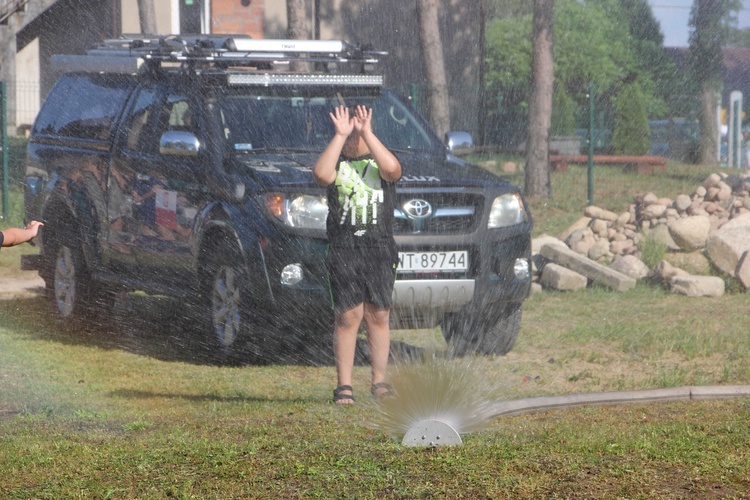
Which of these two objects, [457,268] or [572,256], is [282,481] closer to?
[457,268]

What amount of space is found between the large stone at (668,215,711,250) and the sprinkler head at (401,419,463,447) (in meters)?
8.80

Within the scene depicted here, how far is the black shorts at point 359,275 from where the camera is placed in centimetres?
652

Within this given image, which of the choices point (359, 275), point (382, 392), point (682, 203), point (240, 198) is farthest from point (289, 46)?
point (682, 203)

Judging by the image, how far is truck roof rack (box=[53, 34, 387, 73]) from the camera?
9.10 metres

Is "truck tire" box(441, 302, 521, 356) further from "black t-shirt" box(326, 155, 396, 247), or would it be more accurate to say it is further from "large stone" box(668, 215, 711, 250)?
"large stone" box(668, 215, 711, 250)

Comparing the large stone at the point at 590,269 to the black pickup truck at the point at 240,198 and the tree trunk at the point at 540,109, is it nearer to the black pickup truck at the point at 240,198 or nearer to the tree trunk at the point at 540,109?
the black pickup truck at the point at 240,198

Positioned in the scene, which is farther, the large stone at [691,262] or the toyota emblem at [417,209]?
the large stone at [691,262]

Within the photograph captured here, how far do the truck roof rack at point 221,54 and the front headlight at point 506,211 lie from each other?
2110mm

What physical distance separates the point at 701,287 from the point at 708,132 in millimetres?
20649

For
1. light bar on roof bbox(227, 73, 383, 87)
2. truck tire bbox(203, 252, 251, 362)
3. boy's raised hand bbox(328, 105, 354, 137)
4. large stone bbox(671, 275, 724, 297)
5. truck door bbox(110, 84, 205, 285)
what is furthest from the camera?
large stone bbox(671, 275, 724, 297)

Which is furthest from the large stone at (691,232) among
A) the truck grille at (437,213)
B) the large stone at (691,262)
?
the truck grille at (437,213)

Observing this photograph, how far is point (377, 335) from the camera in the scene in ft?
21.8

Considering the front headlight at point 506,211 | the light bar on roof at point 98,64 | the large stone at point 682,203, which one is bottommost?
the large stone at point 682,203

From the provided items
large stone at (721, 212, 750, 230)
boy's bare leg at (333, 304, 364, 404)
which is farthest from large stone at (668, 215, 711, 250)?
boy's bare leg at (333, 304, 364, 404)
